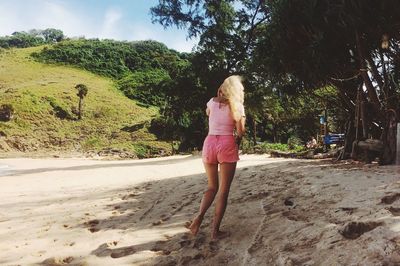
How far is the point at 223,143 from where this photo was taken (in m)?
4.11

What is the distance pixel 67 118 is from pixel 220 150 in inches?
1834

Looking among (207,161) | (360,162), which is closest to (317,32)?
(360,162)

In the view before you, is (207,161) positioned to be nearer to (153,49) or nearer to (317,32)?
(317,32)

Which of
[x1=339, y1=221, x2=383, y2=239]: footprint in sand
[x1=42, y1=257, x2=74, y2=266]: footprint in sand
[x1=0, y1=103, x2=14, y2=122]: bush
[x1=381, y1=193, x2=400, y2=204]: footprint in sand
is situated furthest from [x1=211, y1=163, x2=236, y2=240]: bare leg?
[x1=0, y1=103, x2=14, y2=122]: bush

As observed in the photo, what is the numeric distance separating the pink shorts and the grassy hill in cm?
2937

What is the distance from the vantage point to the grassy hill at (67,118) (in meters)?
39.7

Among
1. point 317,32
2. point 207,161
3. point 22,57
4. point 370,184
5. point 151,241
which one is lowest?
point 151,241

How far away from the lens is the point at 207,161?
4.18 m

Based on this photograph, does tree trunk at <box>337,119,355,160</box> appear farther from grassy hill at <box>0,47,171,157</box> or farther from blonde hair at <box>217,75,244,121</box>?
grassy hill at <box>0,47,171,157</box>

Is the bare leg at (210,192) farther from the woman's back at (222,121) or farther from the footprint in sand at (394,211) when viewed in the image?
the footprint in sand at (394,211)

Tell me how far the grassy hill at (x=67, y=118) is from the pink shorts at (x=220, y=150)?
29.4 meters

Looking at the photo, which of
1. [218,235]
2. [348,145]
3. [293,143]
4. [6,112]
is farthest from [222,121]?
[6,112]

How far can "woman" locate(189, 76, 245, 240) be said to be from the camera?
4.10 meters

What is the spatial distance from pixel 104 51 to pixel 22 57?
14758 millimetres
